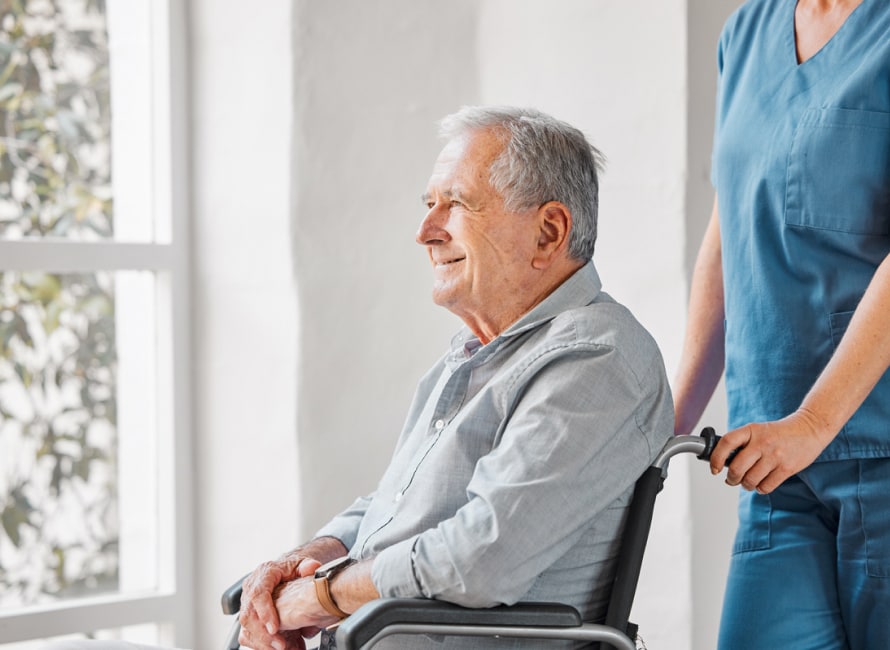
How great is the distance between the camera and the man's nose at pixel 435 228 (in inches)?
64.4

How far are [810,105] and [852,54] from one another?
0.08 meters

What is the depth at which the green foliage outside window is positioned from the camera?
2512 mm

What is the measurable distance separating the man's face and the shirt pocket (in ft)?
1.28

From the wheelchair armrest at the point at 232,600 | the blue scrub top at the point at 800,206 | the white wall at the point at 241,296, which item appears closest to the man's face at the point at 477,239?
the blue scrub top at the point at 800,206

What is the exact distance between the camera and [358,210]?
8.46 ft

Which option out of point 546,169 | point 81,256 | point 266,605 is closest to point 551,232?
point 546,169

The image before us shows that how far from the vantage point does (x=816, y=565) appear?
1448 millimetres

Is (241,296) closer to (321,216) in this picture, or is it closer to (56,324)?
(321,216)

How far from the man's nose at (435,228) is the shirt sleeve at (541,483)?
29cm

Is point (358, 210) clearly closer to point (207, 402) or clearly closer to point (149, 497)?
point (207, 402)

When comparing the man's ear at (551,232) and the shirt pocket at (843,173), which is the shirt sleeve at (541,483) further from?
the shirt pocket at (843,173)

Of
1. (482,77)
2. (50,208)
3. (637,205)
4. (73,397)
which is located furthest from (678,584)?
(50,208)

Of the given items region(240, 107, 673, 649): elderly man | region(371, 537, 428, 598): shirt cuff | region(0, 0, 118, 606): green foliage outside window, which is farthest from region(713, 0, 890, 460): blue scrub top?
region(0, 0, 118, 606): green foliage outside window

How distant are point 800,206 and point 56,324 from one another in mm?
1818
